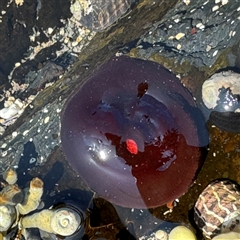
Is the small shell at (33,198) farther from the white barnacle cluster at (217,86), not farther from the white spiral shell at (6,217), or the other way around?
the white barnacle cluster at (217,86)

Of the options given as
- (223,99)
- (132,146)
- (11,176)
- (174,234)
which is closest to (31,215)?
(11,176)

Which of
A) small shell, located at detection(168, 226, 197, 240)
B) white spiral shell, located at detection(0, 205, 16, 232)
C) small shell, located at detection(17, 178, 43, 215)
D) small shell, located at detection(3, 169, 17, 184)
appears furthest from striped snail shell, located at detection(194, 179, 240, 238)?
small shell, located at detection(3, 169, 17, 184)

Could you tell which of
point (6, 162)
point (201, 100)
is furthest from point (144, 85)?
point (6, 162)

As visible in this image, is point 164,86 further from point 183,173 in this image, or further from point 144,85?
point 183,173

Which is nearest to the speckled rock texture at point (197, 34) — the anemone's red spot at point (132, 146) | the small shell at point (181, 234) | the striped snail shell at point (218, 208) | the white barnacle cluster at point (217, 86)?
the white barnacle cluster at point (217, 86)

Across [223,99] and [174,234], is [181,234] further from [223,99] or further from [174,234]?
[223,99]

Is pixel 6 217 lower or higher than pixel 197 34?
lower
